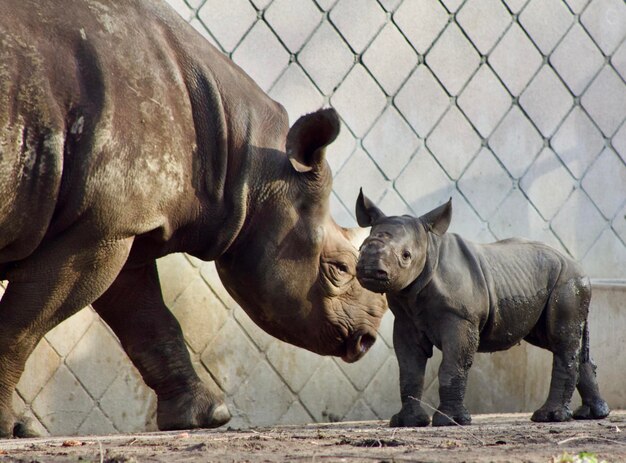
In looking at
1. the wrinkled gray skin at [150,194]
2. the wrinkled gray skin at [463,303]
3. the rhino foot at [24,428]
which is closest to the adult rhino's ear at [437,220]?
the wrinkled gray skin at [463,303]

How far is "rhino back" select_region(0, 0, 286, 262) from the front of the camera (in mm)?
4035

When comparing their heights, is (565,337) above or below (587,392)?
above

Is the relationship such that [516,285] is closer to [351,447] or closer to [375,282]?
[375,282]

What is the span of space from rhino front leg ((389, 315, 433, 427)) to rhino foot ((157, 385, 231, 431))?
62 centimetres

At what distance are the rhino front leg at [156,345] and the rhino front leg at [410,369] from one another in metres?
0.64

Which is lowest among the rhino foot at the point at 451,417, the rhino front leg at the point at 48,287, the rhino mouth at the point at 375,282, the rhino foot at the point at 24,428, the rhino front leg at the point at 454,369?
the rhino foot at the point at 24,428

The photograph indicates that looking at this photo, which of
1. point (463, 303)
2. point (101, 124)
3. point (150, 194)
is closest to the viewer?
point (101, 124)

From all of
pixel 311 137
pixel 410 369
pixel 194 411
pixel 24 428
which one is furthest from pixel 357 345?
pixel 24 428

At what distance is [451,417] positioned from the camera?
4.76m

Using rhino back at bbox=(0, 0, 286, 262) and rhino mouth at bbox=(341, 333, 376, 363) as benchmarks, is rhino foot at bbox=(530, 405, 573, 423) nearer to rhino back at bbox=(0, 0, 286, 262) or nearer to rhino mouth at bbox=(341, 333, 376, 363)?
rhino mouth at bbox=(341, 333, 376, 363)

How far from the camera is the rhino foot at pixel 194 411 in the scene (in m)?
4.85

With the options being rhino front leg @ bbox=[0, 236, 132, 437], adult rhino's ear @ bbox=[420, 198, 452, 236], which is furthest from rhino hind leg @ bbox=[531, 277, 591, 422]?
rhino front leg @ bbox=[0, 236, 132, 437]

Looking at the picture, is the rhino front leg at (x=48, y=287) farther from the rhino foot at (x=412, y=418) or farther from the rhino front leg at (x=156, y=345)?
the rhino foot at (x=412, y=418)

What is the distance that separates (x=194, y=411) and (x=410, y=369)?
2.57 ft
